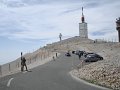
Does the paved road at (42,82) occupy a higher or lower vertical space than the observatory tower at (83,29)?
lower

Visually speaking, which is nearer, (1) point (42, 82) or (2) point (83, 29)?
(1) point (42, 82)

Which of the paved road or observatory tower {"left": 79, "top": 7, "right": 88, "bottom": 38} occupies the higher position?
observatory tower {"left": 79, "top": 7, "right": 88, "bottom": 38}

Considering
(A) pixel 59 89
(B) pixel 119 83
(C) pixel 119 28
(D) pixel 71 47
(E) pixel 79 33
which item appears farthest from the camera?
(E) pixel 79 33

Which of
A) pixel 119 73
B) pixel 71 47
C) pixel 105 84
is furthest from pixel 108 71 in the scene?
pixel 71 47

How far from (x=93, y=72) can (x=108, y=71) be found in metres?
2.78

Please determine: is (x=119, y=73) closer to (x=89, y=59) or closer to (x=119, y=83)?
(x=119, y=83)

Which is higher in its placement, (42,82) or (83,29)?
(83,29)

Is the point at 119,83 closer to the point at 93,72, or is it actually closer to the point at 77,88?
the point at 77,88

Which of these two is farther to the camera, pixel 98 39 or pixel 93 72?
pixel 98 39

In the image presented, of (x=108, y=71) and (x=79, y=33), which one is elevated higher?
(x=79, y=33)

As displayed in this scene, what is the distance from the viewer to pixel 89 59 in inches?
2445

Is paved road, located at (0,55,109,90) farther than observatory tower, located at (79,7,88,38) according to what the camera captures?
No

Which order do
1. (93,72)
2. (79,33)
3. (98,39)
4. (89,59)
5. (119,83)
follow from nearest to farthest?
(119,83) < (93,72) < (89,59) < (98,39) < (79,33)

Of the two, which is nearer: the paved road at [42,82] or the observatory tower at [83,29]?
the paved road at [42,82]
